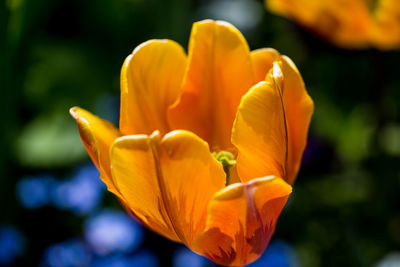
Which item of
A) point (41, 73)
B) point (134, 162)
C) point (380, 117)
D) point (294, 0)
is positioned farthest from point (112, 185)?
point (41, 73)

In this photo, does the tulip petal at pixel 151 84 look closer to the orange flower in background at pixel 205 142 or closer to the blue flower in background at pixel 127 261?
the orange flower in background at pixel 205 142

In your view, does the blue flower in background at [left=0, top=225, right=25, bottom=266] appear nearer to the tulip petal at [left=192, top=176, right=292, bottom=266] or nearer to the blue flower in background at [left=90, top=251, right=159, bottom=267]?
the blue flower in background at [left=90, top=251, right=159, bottom=267]

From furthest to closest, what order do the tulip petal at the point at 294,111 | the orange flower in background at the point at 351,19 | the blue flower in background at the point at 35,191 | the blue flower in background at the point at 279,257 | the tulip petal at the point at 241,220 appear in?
1. the blue flower in background at the point at 35,191
2. the blue flower in background at the point at 279,257
3. the orange flower in background at the point at 351,19
4. the tulip petal at the point at 294,111
5. the tulip petal at the point at 241,220

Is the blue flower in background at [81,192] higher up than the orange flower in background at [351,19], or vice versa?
the orange flower in background at [351,19]

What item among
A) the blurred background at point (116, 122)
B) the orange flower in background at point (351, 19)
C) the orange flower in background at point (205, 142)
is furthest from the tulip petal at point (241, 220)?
the orange flower in background at point (351, 19)

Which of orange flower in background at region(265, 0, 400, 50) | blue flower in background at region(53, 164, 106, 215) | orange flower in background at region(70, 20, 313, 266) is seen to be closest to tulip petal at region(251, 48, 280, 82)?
orange flower in background at region(70, 20, 313, 266)

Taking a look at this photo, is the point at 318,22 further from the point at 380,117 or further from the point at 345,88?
the point at 345,88

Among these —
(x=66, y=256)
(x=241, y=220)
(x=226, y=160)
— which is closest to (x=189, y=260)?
(x=66, y=256)
